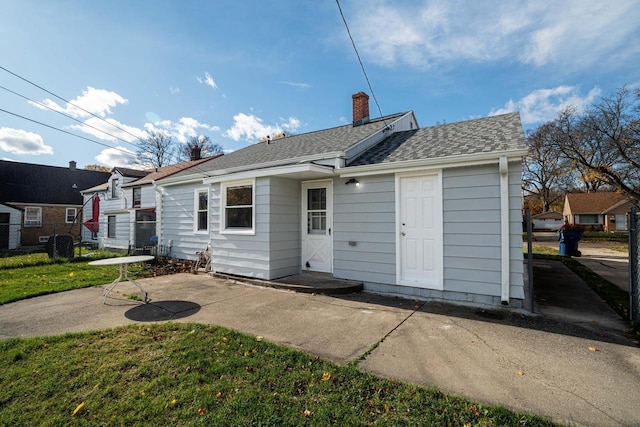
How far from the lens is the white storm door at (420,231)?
5469mm

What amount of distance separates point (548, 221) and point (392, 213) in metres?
49.3

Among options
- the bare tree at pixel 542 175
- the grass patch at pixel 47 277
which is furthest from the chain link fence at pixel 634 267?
the bare tree at pixel 542 175

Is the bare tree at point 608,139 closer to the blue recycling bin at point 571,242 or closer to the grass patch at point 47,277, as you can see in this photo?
the blue recycling bin at point 571,242

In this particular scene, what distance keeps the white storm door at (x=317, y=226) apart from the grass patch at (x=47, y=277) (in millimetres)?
5086

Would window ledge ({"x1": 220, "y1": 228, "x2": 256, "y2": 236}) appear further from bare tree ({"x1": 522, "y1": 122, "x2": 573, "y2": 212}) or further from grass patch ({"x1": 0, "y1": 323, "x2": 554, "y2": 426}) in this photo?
bare tree ({"x1": 522, "y1": 122, "x2": 573, "y2": 212})

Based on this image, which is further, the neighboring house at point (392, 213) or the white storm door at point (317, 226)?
the white storm door at point (317, 226)

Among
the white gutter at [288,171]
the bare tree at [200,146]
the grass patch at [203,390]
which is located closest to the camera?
the grass patch at [203,390]

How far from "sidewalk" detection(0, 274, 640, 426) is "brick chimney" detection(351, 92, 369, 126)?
6.62 metres

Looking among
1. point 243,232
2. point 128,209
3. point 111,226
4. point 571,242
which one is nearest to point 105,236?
point 111,226

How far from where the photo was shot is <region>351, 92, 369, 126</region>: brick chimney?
1007 cm

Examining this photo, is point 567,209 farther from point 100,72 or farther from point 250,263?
point 100,72

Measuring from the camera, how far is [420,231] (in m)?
5.66

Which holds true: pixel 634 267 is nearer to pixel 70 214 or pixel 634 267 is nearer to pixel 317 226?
pixel 317 226

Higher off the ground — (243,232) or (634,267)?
(243,232)
